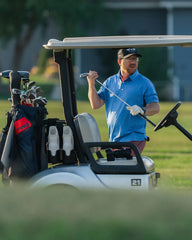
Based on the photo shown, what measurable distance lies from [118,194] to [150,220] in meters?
0.50

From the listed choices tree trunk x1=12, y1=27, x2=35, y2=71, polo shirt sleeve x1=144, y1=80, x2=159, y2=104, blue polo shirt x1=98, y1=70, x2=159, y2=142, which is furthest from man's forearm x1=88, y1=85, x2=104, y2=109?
tree trunk x1=12, y1=27, x2=35, y2=71

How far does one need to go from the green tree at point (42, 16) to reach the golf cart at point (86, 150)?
2836 centimetres

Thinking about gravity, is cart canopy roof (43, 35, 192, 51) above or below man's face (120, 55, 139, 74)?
above

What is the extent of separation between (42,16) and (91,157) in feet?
102

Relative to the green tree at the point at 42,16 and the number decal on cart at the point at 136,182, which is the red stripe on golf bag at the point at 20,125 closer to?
the number decal on cart at the point at 136,182

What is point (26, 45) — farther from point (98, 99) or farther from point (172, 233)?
point (172, 233)

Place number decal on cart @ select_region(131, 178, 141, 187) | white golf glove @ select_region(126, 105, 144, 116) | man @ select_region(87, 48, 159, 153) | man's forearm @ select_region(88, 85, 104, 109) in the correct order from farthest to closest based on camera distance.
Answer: man's forearm @ select_region(88, 85, 104, 109), man @ select_region(87, 48, 159, 153), white golf glove @ select_region(126, 105, 144, 116), number decal on cart @ select_region(131, 178, 141, 187)

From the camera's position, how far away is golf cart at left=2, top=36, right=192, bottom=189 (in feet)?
15.8

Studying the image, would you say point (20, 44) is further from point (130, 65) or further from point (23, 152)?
point (23, 152)

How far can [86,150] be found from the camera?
4.98 metres

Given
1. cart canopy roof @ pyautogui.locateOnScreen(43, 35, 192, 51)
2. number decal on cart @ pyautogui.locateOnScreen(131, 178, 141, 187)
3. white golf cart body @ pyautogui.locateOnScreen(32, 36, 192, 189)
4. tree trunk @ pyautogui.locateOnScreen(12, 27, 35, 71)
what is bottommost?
tree trunk @ pyautogui.locateOnScreen(12, 27, 35, 71)

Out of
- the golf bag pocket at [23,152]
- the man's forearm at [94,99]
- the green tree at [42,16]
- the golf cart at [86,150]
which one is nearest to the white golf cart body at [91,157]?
the golf cart at [86,150]

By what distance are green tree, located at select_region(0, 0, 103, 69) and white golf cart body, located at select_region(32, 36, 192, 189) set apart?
2835 cm

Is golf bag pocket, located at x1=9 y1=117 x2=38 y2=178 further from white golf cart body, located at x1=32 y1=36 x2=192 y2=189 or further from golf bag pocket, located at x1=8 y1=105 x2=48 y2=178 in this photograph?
white golf cart body, located at x1=32 y1=36 x2=192 y2=189
